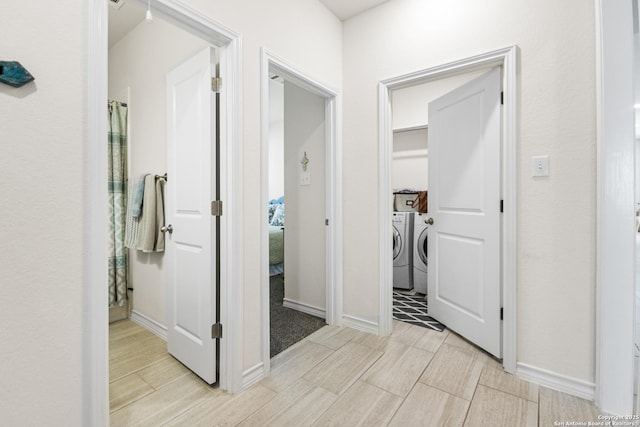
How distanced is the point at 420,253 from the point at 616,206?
207cm

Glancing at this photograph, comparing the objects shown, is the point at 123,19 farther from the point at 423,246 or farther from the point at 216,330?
the point at 423,246

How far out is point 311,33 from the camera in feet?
7.54

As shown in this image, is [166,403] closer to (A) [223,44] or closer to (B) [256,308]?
(B) [256,308]

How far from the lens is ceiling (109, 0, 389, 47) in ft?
7.88

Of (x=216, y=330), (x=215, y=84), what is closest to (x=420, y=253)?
(x=216, y=330)

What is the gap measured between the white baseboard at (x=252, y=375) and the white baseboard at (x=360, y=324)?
98 centimetres

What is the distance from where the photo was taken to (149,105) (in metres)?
2.48

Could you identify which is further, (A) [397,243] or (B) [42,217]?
(A) [397,243]

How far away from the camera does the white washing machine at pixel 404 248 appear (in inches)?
142

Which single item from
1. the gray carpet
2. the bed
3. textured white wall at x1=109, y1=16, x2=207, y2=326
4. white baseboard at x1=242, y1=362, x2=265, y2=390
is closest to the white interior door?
white baseboard at x1=242, y1=362, x2=265, y2=390

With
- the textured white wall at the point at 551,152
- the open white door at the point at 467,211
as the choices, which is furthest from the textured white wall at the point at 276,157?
the textured white wall at the point at 551,152

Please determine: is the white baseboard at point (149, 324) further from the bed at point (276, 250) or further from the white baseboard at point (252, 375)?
the bed at point (276, 250)

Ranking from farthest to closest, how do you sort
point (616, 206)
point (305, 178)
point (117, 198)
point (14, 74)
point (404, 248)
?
1. point (404, 248)
2. point (305, 178)
3. point (117, 198)
4. point (616, 206)
5. point (14, 74)

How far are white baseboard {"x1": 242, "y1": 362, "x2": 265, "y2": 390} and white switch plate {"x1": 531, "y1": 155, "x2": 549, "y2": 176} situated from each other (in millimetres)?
2038
